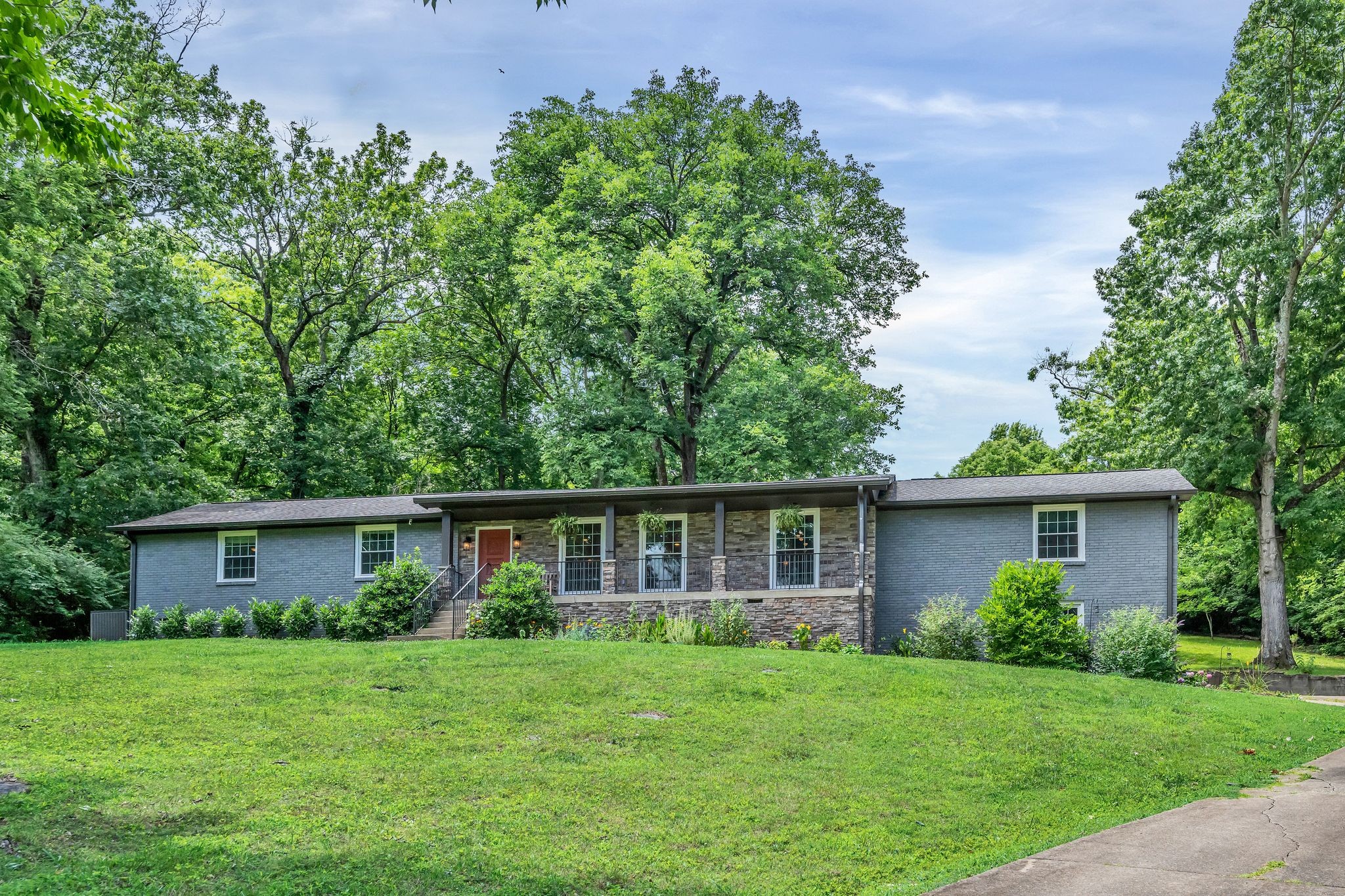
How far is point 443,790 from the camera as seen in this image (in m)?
9.22

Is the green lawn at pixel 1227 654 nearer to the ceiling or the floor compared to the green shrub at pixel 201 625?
nearer to the floor

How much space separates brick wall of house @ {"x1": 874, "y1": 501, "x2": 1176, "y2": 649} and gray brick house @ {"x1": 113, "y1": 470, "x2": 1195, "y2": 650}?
0.03 metres

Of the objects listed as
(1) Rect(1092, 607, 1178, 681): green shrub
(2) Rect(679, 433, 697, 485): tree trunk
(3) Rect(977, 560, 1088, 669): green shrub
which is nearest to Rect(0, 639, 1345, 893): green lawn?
(3) Rect(977, 560, 1088, 669): green shrub

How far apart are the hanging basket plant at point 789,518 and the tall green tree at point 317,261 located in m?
17.9

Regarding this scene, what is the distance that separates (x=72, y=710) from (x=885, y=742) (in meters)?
9.46

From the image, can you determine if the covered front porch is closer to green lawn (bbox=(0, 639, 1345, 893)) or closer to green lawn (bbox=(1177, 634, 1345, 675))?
green lawn (bbox=(0, 639, 1345, 893))

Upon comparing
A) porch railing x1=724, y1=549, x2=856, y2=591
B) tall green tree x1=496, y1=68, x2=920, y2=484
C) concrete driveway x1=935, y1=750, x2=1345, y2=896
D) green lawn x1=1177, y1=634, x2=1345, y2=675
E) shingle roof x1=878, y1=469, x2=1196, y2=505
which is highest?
tall green tree x1=496, y1=68, x2=920, y2=484

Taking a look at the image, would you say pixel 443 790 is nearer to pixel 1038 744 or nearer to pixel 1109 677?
pixel 1038 744

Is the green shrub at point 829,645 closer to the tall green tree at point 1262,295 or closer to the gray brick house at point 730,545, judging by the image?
the gray brick house at point 730,545

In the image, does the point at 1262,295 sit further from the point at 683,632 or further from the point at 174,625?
the point at 174,625

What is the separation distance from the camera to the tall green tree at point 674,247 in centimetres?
2934

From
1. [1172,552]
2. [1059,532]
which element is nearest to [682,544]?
[1059,532]

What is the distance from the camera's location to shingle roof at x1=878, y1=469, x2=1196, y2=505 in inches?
810

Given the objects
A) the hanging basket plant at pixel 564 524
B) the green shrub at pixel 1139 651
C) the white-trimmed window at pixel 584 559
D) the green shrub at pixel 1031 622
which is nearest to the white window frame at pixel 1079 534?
the green shrub at pixel 1139 651
